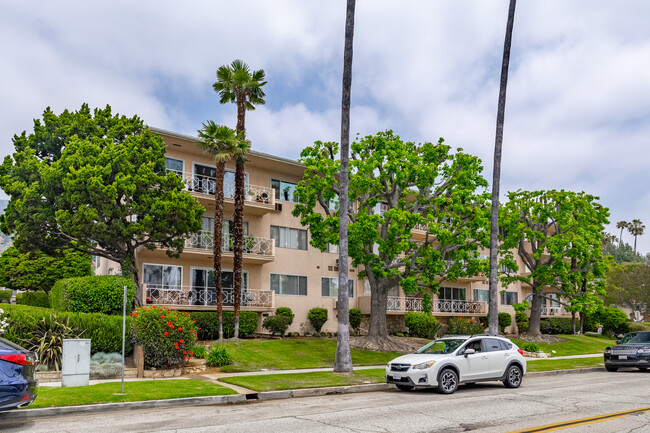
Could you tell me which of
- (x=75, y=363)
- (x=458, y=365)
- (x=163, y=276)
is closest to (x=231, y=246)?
(x=163, y=276)

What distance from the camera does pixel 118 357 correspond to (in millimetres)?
18625

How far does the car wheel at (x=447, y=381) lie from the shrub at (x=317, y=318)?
17.4 meters

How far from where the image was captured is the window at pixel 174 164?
96.0ft

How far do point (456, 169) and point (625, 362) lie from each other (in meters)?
10.7

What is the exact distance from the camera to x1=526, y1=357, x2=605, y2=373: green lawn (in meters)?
23.9

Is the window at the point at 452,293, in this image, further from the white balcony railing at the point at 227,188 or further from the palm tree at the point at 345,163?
the palm tree at the point at 345,163

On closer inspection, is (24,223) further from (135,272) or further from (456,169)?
(456,169)

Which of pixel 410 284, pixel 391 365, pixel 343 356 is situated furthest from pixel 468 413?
pixel 410 284

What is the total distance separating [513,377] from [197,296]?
16723 mm

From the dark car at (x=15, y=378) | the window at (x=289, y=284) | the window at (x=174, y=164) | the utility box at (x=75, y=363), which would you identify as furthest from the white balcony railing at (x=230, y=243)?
the dark car at (x=15, y=378)

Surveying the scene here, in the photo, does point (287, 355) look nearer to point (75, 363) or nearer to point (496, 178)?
point (75, 363)

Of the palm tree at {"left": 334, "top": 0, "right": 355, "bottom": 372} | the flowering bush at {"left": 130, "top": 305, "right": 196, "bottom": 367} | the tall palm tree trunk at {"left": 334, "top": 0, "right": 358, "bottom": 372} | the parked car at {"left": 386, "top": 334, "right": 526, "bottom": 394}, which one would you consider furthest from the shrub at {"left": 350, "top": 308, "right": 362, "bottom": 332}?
the parked car at {"left": 386, "top": 334, "right": 526, "bottom": 394}

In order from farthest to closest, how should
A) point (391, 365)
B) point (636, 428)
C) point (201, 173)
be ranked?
1. point (201, 173)
2. point (391, 365)
3. point (636, 428)

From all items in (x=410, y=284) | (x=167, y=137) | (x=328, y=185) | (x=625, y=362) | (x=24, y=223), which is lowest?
(x=625, y=362)
